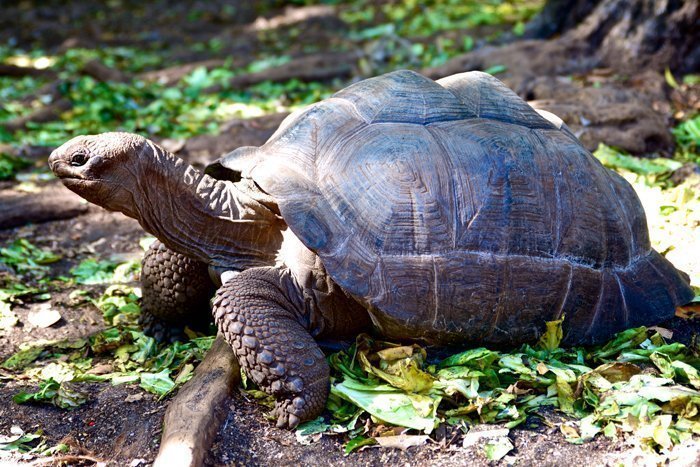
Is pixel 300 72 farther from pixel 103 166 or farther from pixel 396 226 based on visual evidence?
pixel 396 226

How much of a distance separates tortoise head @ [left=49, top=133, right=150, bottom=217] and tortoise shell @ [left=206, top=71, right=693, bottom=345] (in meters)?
0.51

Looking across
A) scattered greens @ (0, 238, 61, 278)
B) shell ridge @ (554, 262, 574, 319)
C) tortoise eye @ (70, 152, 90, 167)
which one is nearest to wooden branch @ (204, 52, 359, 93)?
scattered greens @ (0, 238, 61, 278)

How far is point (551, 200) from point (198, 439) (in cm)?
196

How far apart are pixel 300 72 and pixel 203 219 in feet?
18.5

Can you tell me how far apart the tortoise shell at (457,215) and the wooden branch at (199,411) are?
695mm

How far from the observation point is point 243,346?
11.0 ft

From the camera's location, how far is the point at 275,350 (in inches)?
131

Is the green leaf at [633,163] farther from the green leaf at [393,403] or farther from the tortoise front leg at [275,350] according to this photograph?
the tortoise front leg at [275,350]

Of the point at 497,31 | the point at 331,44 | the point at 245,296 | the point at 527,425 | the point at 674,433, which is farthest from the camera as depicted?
the point at 331,44

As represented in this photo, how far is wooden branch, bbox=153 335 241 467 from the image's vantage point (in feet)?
9.72

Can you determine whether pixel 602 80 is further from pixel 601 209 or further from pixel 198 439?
pixel 198 439

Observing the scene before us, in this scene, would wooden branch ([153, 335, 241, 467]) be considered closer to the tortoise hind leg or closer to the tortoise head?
the tortoise hind leg

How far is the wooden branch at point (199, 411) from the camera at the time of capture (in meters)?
2.96

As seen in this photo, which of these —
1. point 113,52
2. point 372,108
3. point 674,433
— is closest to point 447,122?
point 372,108
